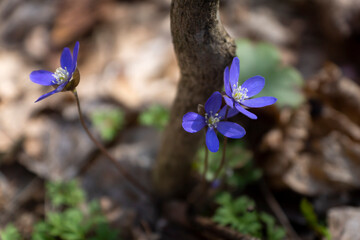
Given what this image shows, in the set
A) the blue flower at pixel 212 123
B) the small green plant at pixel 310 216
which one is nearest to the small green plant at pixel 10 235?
the blue flower at pixel 212 123

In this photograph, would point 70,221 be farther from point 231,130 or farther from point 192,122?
point 231,130

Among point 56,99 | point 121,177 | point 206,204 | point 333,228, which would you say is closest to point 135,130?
point 121,177

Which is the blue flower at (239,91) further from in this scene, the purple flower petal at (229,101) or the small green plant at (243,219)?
the small green plant at (243,219)

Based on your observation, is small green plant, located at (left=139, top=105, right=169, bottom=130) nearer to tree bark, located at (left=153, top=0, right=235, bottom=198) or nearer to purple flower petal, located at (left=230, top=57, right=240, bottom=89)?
tree bark, located at (left=153, top=0, right=235, bottom=198)

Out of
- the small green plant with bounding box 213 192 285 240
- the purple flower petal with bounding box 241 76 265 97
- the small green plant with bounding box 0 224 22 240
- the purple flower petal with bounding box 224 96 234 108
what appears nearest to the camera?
the purple flower petal with bounding box 224 96 234 108

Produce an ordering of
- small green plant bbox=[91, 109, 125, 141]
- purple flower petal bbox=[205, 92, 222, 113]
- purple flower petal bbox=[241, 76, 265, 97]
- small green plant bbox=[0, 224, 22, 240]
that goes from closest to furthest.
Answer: purple flower petal bbox=[205, 92, 222, 113], purple flower petal bbox=[241, 76, 265, 97], small green plant bbox=[0, 224, 22, 240], small green plant bbox=[91, 109, 125, 141]

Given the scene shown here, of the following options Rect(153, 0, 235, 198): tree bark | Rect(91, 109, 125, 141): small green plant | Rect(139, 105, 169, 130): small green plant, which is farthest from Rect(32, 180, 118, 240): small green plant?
Rect(139, 105, 169, 130): small green plant
